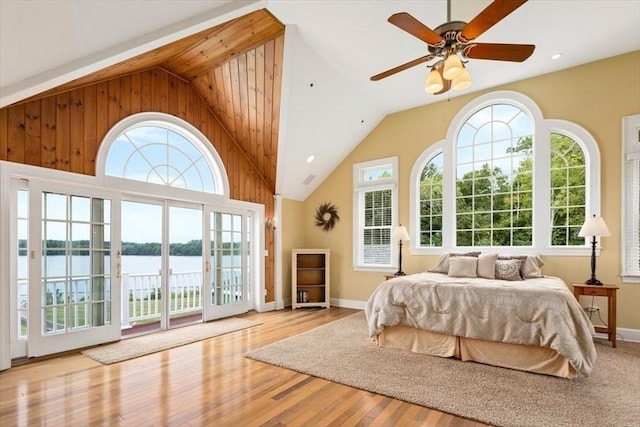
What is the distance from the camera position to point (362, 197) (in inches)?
259

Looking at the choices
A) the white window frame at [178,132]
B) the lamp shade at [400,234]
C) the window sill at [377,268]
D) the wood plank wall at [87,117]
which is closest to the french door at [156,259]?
the white window frame at [178,132]

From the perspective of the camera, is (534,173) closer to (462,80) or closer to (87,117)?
(462,80)

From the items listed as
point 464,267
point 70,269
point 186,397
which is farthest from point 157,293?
point 464,267

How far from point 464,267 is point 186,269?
16.0 ft

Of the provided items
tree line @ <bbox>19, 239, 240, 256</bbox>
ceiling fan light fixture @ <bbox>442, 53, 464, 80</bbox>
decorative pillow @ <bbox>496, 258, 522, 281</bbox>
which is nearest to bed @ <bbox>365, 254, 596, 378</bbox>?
decorative pillow @ <bbox>496, 258, 522, 281</bbox>

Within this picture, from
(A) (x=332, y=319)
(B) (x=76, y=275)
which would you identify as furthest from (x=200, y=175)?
(A) (x=332, y=319)

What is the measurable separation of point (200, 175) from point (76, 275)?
223 centimetres

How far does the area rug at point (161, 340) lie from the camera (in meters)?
3.67

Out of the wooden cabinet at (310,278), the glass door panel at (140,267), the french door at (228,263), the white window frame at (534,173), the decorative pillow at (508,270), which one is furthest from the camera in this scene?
the wooden cabinet at (310,278)

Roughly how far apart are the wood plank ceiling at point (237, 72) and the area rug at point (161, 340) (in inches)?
A: 108

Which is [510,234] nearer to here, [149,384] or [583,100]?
[583,100]

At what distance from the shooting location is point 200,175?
544cm

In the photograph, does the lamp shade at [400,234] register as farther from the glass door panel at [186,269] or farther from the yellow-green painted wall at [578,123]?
the glass door panel at [186,269]

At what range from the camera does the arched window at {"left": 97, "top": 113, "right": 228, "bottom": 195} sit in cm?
435
